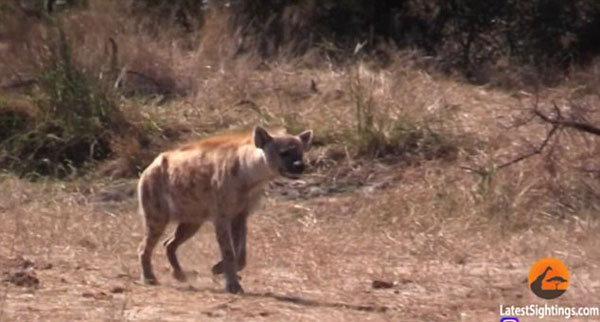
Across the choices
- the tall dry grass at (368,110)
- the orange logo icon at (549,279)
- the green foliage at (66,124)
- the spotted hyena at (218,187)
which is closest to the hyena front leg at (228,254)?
the spotted hyena at (218,187)

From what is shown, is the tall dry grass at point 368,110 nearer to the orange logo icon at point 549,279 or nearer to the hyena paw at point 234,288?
the orange logo icon at point 549,279

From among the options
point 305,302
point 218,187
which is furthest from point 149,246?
point 305,302

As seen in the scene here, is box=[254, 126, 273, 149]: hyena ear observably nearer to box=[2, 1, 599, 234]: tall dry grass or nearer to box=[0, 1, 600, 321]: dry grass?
box=[0, 1, 600, 321]: dry grass

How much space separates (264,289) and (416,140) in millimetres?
4803

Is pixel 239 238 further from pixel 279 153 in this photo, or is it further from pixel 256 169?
pixel 279 153

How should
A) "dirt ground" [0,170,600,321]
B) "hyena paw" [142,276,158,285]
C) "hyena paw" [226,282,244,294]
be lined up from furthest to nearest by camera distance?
"hyena paw" [142,276,158,285]
"hyena paw" [226,282,244,294]
"dirt ground" [0,170,600,321]

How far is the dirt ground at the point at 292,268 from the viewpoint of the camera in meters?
7.64

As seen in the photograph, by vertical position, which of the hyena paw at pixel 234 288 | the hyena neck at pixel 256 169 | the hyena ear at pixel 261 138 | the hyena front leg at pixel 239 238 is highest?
the hyena ear at pixel 261 138

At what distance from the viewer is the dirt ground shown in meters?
7.64

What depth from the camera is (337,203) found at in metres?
12.0

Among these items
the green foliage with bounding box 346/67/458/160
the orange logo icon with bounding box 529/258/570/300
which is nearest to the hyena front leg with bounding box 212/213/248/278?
the orange logo icon with bounding box 529/258/570/300

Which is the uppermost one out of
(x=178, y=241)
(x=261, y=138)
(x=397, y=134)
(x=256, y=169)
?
(x=261, y=138)

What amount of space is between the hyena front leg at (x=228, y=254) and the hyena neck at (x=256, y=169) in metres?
0.31

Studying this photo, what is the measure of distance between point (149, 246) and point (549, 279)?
258cm
